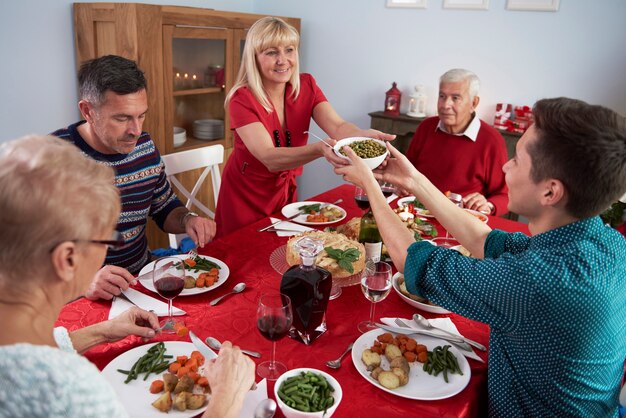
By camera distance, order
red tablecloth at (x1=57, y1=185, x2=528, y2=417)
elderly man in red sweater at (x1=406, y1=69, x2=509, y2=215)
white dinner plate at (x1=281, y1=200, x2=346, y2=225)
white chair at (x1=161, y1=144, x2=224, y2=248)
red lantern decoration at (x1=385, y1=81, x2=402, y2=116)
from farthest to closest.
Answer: red lantern decoration at (x1=385, y1=81, x2=402, y2=116)
elderly man in red sweater at (x1=406, y1=69, x2=509, y2=215)
white chair at (x1=161, y1=144, x2=224, y2=248)
white dinner plate at (x1=281, y1=200, x2=346, y2=225)
red tablecloth at (x1=57, y1=185, x2=528, y2=417)

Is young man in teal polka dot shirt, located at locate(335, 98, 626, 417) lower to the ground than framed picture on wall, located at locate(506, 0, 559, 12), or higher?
lower

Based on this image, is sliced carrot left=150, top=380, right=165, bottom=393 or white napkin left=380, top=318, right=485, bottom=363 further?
white napkin left=380, top=318, right=485, bottom=363

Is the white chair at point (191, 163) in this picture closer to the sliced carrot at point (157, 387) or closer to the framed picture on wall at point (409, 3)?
the sliced carrot at point (157, 387)

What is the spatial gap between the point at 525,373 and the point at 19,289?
112 cm

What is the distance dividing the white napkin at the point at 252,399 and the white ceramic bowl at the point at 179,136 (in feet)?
9.19

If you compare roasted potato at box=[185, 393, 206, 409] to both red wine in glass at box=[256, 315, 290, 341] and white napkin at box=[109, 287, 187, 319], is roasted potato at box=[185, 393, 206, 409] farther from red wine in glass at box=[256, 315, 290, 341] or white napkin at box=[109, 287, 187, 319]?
white napkin at box=[109, 287, 187, 319]

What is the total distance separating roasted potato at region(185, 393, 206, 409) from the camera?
1.08 meters

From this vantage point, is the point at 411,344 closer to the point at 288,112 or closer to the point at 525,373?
the point at 525,373

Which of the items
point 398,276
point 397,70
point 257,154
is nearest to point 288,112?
point 257,154

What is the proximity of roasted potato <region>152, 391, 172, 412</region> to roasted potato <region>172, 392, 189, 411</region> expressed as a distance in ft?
0.04

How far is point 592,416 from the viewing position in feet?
4.08

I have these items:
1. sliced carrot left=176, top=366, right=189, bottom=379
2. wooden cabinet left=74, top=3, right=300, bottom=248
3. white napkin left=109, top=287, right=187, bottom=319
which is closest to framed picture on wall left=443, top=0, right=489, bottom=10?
wooden cabinet left=74, top=3, right=300, bottom=248

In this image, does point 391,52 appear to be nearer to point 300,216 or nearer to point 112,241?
point 300,216

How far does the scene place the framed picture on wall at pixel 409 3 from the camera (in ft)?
13.0
